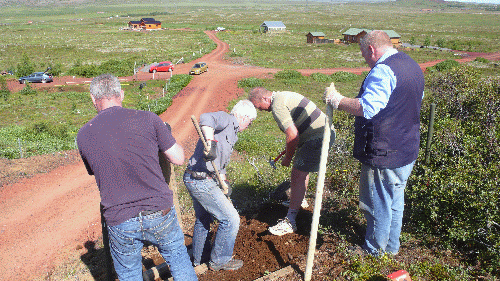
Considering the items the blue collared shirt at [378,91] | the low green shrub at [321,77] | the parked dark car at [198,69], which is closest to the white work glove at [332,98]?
the blue collared shirt at [378,91]

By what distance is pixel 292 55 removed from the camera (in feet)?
129

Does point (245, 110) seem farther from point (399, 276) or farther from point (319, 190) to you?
point (399, 276)

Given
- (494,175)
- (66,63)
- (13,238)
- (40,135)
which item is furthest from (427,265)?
(66,63)

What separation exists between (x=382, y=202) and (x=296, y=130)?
1.10m

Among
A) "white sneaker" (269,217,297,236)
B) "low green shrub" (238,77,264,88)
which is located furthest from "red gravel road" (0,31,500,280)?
"low green shrub" (238,77,264,88)

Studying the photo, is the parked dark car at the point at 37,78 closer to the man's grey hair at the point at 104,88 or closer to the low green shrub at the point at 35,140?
the low green shrub at the point at 35,140

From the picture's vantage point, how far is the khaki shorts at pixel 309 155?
156 inches

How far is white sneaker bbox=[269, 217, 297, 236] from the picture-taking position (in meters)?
4.24

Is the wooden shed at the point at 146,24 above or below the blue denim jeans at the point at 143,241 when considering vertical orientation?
above

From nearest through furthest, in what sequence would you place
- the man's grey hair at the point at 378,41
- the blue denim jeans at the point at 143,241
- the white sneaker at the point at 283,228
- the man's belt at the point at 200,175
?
the blue denim jeans at the point at 143,241, the man's grey hair at the point at 378,41, the man's belt at the point at 200,175, the white sneaker at the point at 283,228

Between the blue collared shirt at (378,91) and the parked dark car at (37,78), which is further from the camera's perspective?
the parked dark car at (37,78)

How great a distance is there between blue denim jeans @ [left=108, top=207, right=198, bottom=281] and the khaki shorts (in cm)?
176

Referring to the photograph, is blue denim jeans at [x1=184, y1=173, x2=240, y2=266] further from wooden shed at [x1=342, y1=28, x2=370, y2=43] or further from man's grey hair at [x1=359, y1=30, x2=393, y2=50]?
wooden shed at [x1=342, y1=28, x2=370, y2=43]

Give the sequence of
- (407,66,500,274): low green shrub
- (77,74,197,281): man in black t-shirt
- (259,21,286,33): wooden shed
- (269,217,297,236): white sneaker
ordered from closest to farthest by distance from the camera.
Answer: (77,74,197,281): man in black t-shirt → (407,66,500,274): low green shrub → (269,217,297,236): white sneaker → (259,21,286,33): wooden shed
